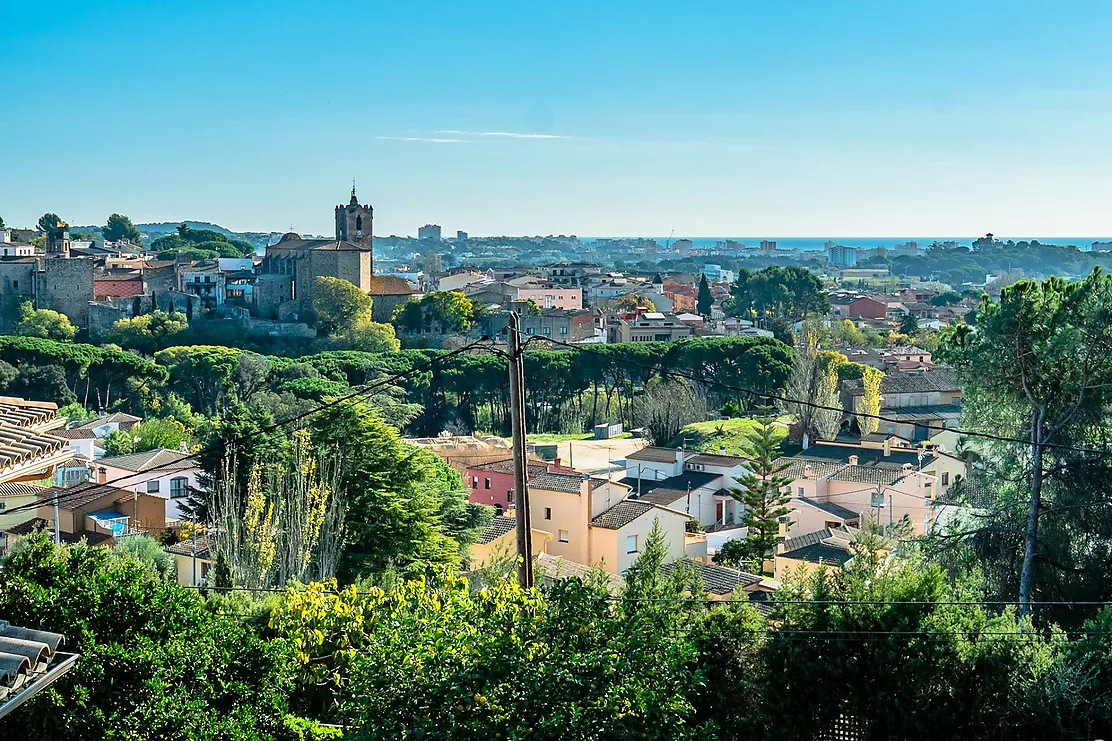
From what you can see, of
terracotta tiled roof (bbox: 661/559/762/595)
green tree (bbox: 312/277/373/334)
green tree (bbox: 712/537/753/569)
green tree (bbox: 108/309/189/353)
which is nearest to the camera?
terracotta tiled roof (bbox: 661/559/762/595)

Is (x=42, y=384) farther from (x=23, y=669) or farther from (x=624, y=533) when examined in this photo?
(x=23, y=669)

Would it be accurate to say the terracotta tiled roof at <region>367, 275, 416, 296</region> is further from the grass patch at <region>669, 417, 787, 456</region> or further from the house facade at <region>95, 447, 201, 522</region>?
the house facade at <region>95, 447, 201, 522</region>

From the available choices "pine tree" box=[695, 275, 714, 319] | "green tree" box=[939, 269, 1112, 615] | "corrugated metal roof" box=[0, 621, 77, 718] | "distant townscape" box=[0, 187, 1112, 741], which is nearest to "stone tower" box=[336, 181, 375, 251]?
"pine tree" box=[695, 275, 714, 319]

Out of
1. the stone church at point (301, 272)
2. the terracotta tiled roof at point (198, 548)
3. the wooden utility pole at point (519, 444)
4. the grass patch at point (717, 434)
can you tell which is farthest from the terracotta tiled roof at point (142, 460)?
the stone church at point (301, 272)

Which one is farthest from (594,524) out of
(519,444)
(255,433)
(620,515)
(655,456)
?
(519,444)

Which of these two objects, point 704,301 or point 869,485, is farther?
point 704,301

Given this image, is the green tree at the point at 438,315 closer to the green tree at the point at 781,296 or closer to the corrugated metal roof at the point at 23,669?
the green tree at the point at 781,296

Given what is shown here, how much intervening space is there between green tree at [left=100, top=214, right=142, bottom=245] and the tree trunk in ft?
313

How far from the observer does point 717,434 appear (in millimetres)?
38938

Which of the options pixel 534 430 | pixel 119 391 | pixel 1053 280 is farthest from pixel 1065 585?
pixel 119 391

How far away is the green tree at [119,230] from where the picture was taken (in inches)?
3868

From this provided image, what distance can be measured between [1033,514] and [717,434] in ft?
91.0

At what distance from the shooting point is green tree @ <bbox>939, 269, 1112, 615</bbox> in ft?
36.2

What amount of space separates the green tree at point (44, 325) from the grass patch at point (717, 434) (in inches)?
1207
